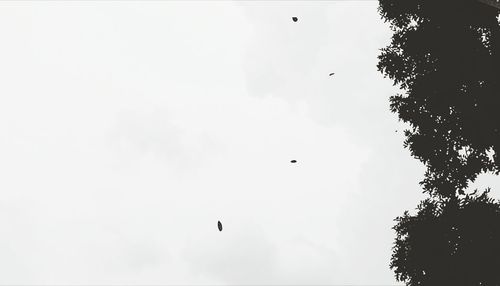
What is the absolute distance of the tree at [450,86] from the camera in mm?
10578

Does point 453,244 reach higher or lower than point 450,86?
lower

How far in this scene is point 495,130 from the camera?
34.3 feet

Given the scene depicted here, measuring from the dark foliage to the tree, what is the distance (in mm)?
707

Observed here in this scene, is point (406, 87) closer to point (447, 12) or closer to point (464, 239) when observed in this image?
point (447, 12)

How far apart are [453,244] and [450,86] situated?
3541 millimetres

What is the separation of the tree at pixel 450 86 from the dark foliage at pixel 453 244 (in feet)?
2.32

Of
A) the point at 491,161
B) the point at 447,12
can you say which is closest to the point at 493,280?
the point at 491,161

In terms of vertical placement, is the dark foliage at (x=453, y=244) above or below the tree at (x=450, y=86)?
below

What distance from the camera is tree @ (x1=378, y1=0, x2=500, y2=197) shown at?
10578 mm

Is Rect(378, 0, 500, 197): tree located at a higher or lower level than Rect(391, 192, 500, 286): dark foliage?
higher

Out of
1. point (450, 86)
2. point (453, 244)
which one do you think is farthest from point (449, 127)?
point (453, 244)

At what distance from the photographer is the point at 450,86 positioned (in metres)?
10.8

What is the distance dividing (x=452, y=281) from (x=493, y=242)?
3.87 ft

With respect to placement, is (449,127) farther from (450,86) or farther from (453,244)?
(453,244)
